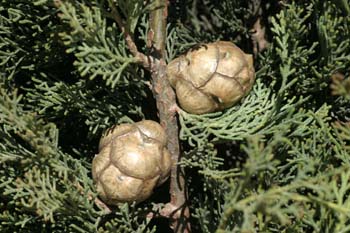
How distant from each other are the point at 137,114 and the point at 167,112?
19cm

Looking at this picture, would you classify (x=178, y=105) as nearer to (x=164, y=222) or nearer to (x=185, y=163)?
(x=185, y=163)

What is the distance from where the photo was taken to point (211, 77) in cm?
169

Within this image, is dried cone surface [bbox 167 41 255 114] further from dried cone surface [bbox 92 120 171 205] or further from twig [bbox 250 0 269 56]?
twig [bbox 250 0 269 56]

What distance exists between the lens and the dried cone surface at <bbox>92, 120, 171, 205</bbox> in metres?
1.66

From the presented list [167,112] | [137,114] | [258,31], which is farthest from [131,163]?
[258,31]

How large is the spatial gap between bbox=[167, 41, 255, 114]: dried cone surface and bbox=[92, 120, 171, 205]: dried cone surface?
0.47 feet

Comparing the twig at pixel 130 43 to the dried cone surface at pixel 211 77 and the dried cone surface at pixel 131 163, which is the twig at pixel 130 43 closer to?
the dried cone surface at pixel 211 77

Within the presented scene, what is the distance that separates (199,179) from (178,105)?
497 mm

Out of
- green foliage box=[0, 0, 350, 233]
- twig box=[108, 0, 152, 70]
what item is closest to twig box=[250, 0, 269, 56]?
green foliage box=[0, 0, 350, 233]

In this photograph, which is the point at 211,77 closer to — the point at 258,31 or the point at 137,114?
the point at 137,114

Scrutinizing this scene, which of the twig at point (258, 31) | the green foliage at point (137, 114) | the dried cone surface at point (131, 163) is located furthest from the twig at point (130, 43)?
the twig at point (258, 31)

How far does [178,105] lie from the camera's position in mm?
1815

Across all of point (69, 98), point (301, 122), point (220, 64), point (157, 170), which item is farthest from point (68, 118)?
point (301, 122)

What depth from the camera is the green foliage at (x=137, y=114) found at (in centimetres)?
162
